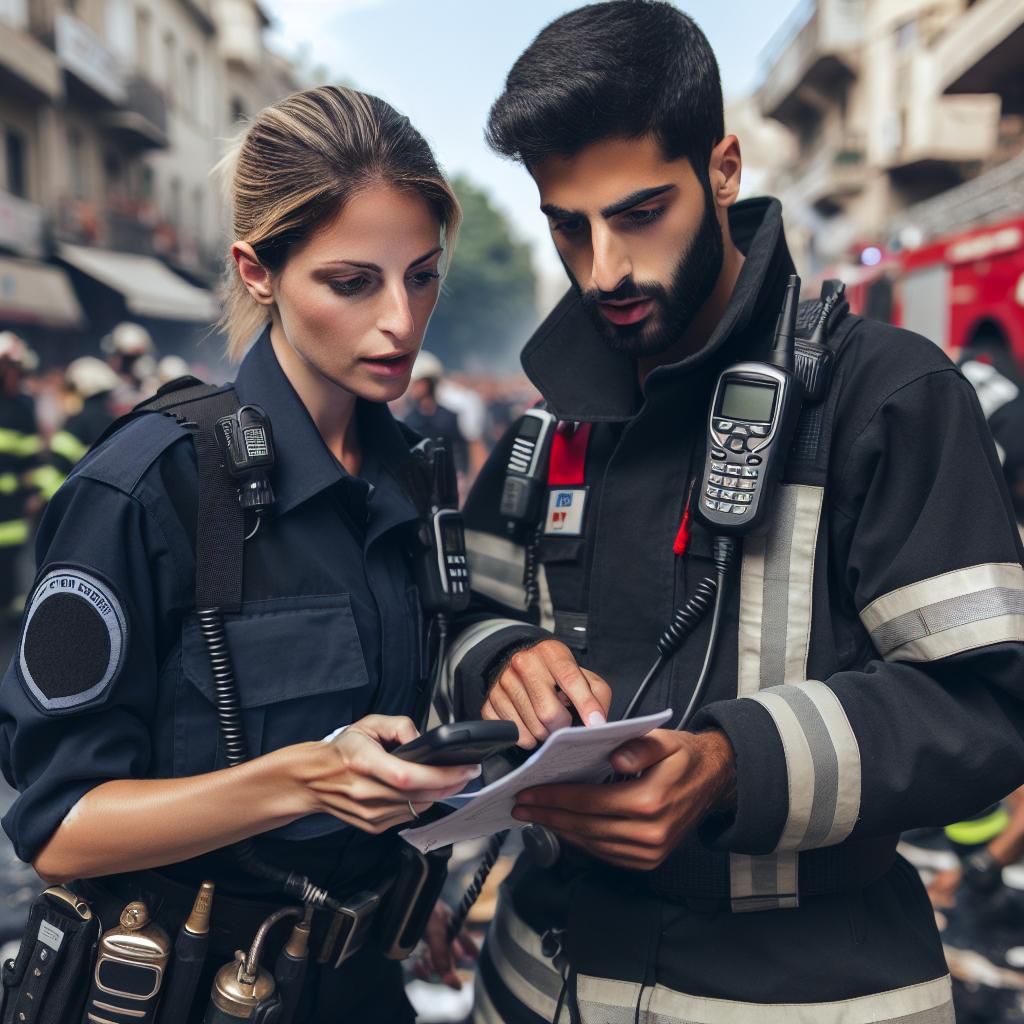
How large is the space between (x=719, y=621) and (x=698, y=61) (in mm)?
929

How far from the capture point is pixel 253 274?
1.82 meters

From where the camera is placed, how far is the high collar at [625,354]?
5.49ft

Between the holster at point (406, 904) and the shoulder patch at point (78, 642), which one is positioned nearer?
the shoulder patch at point (78, 642)

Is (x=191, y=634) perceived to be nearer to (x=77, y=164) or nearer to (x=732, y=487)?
Result: (x=732, y=487)

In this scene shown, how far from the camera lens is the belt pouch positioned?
1630 millimetres

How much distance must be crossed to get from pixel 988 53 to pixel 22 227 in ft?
50.3

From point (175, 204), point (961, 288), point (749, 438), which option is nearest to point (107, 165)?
point (175, 204)

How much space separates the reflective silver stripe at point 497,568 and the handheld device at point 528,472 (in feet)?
0.31

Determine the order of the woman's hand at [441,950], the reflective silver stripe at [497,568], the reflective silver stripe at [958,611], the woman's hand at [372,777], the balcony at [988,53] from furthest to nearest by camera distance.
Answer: the balcony at [988,53], the woman's hand at [441,950], the reflective silver stripe at [497,568], the reflective silver stripe at [958,611], the woman's hand at [372,777]

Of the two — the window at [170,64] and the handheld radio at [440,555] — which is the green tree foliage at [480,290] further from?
the handheld radio at [440,555]

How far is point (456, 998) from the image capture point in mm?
3664

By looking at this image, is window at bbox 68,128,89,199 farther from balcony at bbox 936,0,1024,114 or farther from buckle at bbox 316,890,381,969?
buckle at bbox 316,890,381,969

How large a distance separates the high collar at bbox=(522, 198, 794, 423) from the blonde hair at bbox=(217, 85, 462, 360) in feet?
1.02

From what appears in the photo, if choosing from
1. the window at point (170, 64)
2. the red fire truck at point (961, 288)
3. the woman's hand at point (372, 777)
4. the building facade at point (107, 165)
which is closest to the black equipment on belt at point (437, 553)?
the woman's hand at point (372, 777)
